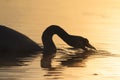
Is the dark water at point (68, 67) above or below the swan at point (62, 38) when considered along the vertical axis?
below

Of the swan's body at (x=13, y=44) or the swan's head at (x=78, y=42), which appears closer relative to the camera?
the swan's body at (x=13, y=44)

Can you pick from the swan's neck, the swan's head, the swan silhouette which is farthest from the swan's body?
the swan's head

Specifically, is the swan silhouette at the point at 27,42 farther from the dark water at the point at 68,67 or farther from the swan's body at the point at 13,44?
the dark water at the point at 68,67

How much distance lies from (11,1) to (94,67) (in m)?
10.6

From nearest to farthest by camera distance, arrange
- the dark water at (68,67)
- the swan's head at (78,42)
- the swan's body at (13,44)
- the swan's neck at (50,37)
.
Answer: the dark water at (68,67)
the swan's body at (13,44)
the swan's neck at (50,37)
the swan's head at (78,42)

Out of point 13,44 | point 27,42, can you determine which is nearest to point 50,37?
point 27,42

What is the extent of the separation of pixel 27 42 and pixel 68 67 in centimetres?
174

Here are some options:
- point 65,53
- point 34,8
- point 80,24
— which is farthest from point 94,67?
point 34,8

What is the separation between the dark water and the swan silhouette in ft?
0.91

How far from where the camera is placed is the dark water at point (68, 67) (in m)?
10.6

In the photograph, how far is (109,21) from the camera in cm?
1822

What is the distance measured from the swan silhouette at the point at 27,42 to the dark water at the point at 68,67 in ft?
0.91

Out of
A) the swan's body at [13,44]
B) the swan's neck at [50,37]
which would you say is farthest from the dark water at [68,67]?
the swan's body at [13,44]

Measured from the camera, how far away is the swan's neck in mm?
13482
